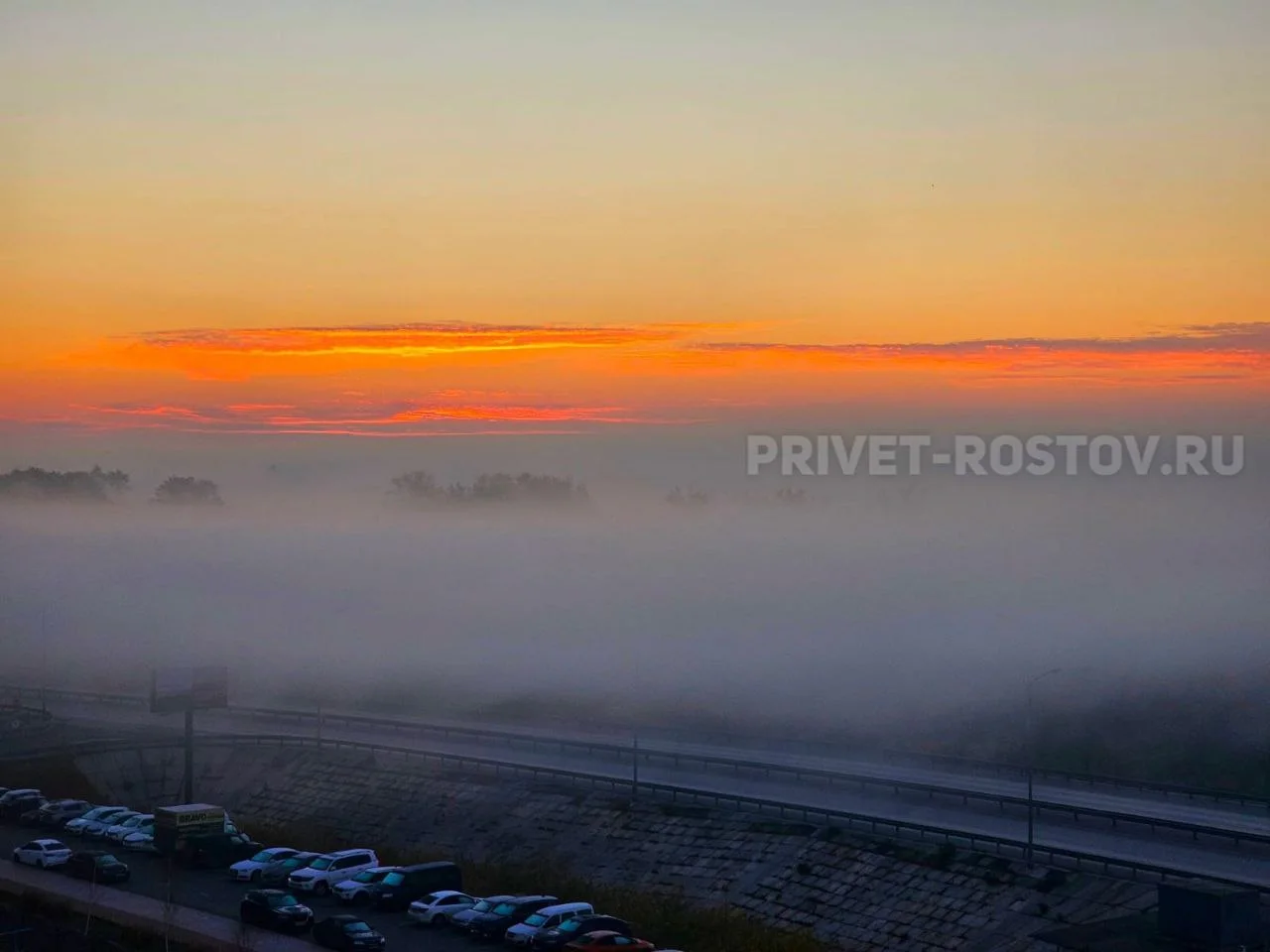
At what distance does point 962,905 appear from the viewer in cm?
3788

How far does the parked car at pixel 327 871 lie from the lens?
133 feet

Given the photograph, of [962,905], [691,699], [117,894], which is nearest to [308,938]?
[117,894]

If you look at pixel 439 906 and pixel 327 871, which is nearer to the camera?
pixel 439 906

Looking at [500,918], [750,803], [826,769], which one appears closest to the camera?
[500,918]

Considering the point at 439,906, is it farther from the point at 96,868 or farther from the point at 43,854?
the point at 43,854

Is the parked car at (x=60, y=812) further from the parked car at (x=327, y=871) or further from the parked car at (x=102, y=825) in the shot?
the parked car at (x=327, y=871)

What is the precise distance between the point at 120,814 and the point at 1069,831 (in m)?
30.6

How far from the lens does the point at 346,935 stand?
3366 centimetres

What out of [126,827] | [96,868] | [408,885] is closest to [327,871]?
[408,885]

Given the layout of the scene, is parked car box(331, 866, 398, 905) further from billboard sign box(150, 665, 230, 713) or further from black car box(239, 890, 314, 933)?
billboard sign box(150, 665, 230, 713)

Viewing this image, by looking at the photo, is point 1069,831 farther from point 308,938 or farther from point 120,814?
point 120,814

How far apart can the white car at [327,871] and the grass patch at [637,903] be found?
11.9ft

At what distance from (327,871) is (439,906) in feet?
16.6

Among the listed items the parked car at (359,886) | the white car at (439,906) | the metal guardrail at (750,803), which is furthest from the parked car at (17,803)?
the white car at (439,906)
